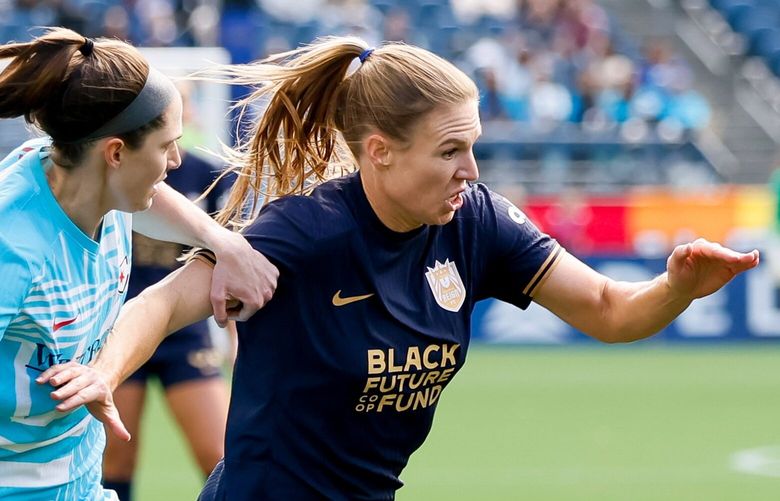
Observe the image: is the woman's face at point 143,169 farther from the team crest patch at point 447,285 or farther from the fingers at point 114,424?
the team crest patch at point 447,285

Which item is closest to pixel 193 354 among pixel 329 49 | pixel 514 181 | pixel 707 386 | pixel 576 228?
pixel 329 49

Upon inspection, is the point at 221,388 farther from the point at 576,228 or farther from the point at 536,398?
the point at 576,228

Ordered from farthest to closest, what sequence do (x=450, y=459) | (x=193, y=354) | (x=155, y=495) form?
1. (x=450, y=459)
2. (x=155, y=495)
3. (x=193, y=354)

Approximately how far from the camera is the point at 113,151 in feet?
10.2

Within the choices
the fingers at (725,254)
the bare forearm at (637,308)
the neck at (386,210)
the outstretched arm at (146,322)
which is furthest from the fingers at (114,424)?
the fingers at (725,254)

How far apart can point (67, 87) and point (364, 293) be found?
83cm

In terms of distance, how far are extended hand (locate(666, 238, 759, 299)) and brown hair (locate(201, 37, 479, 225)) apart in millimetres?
642

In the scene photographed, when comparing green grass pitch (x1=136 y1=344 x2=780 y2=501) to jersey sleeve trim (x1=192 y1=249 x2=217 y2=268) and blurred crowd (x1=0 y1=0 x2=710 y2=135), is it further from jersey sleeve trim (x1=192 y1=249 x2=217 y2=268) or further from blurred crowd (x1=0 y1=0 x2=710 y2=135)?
blurred crowd (x1=0 y1=0 x2=710 y2=135)

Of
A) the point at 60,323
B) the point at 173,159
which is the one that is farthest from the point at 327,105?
the point at 60,323

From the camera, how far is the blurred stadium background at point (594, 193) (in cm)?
842

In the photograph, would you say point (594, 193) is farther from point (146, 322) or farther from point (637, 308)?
point (146, 322)

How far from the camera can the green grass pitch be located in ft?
25.2

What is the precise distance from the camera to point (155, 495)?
7.31 metres

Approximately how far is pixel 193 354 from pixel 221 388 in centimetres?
19
